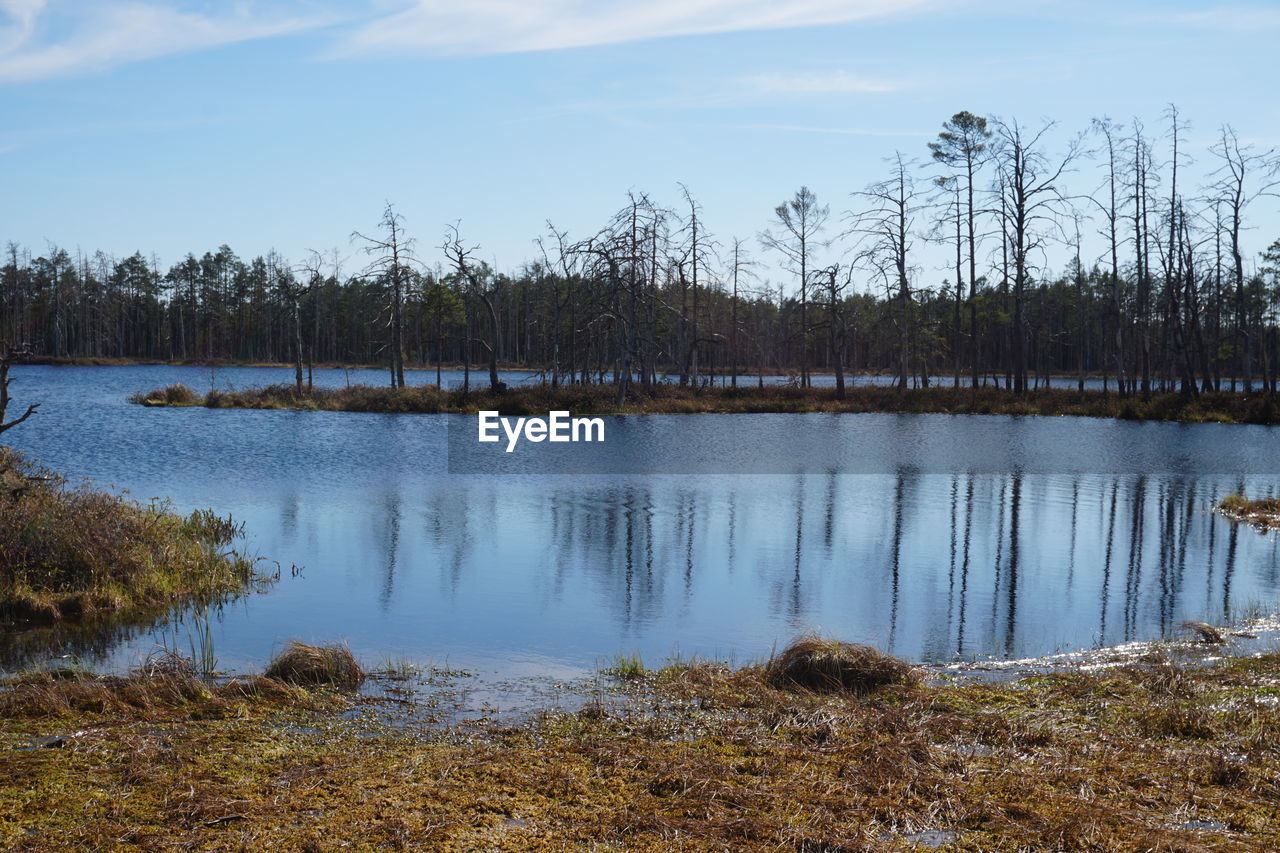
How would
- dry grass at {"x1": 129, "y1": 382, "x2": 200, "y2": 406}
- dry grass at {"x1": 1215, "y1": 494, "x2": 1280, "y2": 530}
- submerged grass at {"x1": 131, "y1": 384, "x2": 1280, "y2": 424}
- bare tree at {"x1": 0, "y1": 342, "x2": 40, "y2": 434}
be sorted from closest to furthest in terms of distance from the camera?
bare tree at {"x1": 0, "y1": 342, "x2": 40, "y2": 434}
dry grass at {"x1": 1215, "y1": 494, "x2": 1280, "y2": 530}
submerged grass at {"x1": 131, "y1": 384, "x2": 1280, "y2": 424}
dry grass at {"x1": 129, "y1": 382, "x2": 200, "y2": 406}

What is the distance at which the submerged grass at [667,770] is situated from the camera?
233 inches

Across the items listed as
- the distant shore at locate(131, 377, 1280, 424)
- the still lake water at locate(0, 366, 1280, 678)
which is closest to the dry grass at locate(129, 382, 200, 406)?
the distant shore at locate(131, 377, 1280, 424)

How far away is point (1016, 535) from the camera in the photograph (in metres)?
20.0

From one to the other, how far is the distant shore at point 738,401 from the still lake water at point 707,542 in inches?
Result: 389

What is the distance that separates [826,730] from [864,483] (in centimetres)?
2024

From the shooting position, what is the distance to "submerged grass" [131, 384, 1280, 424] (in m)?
48.6

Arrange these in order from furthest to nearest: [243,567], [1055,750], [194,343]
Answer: [194,343], [243,567], [1055,750]

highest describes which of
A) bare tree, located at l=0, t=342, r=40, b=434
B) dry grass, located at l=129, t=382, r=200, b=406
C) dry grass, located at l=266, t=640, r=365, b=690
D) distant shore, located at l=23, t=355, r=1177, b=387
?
distant shore, located at l=23, t=355, r=1177, b=387

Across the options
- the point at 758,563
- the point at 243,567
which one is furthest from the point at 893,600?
the point at 243,567

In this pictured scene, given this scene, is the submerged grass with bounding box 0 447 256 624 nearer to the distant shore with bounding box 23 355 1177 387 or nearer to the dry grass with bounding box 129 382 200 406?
the dry grass with bounding box 129 382 200 406

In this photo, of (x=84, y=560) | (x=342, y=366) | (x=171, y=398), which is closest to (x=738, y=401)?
(x=171, y=398)

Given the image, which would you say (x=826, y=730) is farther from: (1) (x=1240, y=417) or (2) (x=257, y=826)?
(1) (x=1240, y=417)

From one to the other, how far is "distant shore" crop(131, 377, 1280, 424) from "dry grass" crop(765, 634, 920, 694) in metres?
38.6

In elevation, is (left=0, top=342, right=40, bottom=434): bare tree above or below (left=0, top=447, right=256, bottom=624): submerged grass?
above
